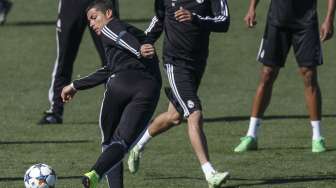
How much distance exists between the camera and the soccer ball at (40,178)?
10641mm

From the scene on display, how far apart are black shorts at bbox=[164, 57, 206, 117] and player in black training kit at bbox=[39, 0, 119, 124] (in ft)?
9.96

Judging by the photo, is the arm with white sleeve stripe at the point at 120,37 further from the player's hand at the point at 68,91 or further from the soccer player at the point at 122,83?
the player's hand at the point at 68,91

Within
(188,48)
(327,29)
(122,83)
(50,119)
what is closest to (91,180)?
(122,83)

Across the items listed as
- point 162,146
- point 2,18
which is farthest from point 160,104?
point 2,18

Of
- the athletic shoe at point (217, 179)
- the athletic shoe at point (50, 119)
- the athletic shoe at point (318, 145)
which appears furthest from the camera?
the athletic shoe at point (50, 119)

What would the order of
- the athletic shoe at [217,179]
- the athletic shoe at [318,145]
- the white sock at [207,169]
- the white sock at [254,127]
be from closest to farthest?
1. the athletic shoe at [217,179]
2. the white sock at [207,169]
3. the athletic shoe at [318,145]
4. the white sock at [254,127]

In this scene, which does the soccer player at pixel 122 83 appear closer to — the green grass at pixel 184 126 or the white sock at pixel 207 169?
the white sock at pixel 207 169

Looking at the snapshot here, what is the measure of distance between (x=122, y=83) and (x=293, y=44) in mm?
3316

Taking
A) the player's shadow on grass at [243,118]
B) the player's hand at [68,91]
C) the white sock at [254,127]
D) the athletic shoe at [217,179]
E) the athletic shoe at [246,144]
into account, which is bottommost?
the player's shadow on grass at [243,118]

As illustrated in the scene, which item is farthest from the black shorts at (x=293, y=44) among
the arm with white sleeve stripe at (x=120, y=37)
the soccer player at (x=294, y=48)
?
the arm with white sleeve stripe at (x=120, y=37)

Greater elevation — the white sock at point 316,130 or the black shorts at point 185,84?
the black shorts at point 185,84

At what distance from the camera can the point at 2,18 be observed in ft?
77.0

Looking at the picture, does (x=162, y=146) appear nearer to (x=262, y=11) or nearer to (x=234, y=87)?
(x=234, y=87)

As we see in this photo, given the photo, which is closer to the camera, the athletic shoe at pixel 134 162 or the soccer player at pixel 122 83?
the soccer player at pixel 122 83
